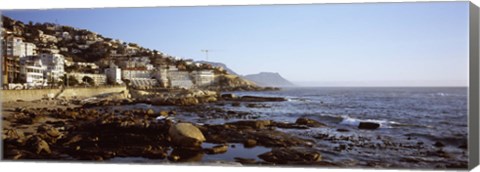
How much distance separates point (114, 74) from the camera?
744 centimetres

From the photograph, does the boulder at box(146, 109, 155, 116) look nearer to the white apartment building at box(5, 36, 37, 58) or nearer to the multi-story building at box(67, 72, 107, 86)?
the multi-story building at box(67, 72, 107, 86)

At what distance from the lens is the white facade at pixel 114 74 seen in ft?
24.2

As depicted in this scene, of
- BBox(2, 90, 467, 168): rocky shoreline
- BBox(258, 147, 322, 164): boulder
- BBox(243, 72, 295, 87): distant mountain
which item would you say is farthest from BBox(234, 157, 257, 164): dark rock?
BBox(243, 72, 295, 87): distant mountain

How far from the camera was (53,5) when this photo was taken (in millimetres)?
7188

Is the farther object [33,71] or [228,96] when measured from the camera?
[33,71]

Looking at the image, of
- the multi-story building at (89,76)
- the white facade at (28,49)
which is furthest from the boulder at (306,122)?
the white facade at (28,49)

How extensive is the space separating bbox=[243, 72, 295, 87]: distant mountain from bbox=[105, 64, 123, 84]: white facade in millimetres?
1568

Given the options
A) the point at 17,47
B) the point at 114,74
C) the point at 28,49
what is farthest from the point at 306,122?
the point at 17,47

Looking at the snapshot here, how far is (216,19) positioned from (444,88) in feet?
8.68

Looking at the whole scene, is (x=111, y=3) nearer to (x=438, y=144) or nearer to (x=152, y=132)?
(x=152, y=132)

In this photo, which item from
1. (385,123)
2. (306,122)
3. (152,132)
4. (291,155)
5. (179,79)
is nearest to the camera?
(385,123)

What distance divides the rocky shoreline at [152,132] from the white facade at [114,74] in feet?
0.68

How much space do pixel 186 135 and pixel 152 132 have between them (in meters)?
0.47

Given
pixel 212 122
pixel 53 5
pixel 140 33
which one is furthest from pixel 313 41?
pixel 53 5
